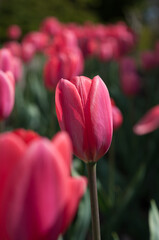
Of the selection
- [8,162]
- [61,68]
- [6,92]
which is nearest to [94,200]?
[8,162]

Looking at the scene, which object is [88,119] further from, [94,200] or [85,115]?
[94,200]

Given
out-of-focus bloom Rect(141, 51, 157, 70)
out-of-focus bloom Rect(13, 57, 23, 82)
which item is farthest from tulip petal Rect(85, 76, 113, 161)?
out-of-focus bloom Rect(141, 51, 157, 70)

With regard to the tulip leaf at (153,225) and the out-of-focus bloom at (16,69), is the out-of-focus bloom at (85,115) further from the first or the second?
the out-of-focus bloom at (16,69)

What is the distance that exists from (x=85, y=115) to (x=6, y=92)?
29cm

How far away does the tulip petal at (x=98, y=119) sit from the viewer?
595 millimetres

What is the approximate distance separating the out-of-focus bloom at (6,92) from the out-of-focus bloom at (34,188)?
0.40m

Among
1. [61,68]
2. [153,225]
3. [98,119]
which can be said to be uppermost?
[61,68]

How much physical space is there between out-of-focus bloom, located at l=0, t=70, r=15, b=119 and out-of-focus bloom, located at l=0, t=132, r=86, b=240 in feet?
1.31

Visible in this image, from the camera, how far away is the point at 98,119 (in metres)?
0.60

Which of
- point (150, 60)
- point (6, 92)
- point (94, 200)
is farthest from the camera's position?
point (150, 60)

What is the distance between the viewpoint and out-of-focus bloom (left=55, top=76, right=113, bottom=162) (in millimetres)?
596

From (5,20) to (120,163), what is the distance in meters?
7.67

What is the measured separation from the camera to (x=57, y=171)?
373mm

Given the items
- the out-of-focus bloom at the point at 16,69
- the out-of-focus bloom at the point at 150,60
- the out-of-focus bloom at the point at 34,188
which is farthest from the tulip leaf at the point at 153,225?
the out-of-focus bloom at the point at 150,60
